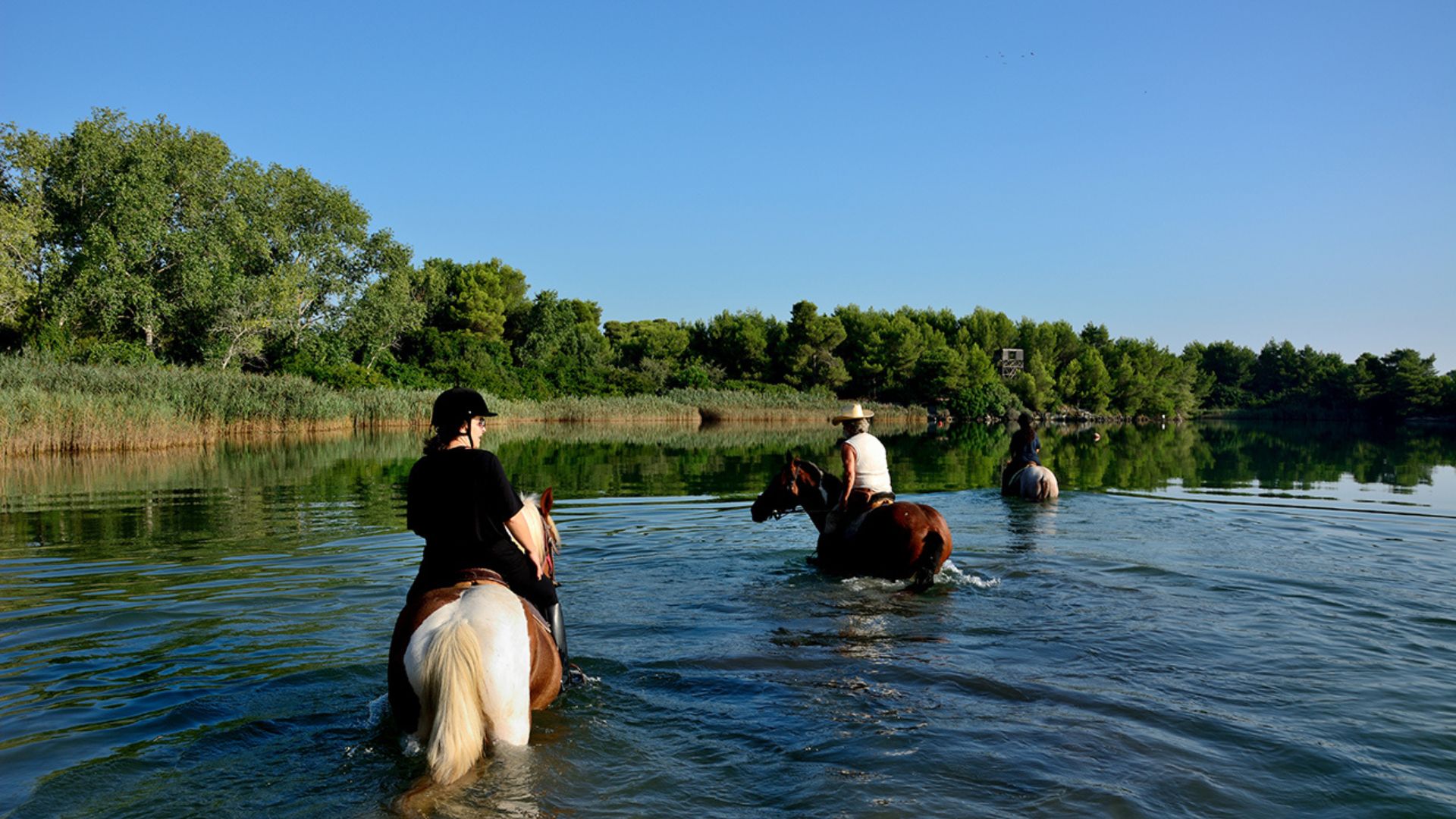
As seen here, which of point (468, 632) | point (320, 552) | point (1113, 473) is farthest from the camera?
point (1113, 473)

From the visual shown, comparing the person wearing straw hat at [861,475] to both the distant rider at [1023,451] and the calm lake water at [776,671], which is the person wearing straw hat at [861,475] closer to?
the calm lake water at [776,671]

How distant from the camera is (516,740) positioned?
429cm

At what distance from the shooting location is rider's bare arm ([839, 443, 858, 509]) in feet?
31.3

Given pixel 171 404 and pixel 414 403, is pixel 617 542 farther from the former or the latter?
pixel 414 403

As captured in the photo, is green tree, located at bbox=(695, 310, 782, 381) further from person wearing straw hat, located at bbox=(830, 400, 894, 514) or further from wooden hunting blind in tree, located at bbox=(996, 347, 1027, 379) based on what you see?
person wearing straw hat, located at bbox=(830, 400, 894, 514)

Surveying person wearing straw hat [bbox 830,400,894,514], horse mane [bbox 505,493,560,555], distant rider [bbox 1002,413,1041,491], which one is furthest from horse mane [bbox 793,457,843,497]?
distant rider [bbox 1002,413,1041,491]

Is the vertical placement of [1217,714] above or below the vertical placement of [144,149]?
below

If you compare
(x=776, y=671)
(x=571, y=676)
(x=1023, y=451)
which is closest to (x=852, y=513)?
(x=776, y=671)

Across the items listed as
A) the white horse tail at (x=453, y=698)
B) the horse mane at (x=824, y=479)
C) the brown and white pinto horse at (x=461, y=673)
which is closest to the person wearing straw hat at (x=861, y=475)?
the horse mane at (x=824, y=479)

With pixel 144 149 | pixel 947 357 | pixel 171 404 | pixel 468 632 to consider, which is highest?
pixel 144 149

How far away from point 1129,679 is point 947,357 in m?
73.0

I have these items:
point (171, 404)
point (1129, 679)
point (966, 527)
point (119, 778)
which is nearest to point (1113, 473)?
point (966, 527)

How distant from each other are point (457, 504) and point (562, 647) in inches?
52.5

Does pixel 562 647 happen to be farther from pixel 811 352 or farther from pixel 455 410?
pixel 811 352
